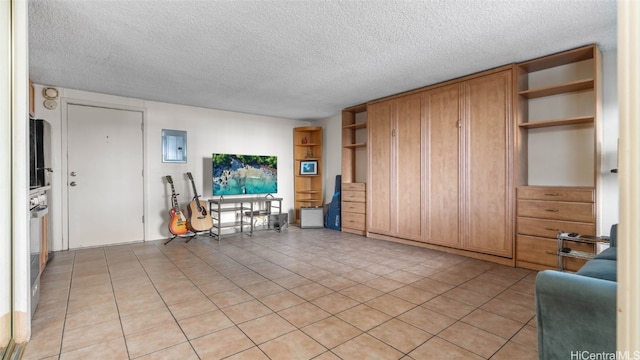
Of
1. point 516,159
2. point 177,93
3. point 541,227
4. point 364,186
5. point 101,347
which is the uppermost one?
point 177,93

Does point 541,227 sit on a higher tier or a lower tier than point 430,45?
lower

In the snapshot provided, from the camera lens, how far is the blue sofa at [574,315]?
1.12 meters

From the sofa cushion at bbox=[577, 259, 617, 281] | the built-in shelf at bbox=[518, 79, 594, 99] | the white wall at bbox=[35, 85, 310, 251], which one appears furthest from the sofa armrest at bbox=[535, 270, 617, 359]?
the white wall at bbox=[35, 85, 310, 251]

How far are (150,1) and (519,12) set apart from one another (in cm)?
284

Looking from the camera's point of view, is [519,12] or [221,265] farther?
[221,265]

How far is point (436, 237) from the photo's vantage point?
13.7 feet

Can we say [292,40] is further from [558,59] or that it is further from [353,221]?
[353,221]

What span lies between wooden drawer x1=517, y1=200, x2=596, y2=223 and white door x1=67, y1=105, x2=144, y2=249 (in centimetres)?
547

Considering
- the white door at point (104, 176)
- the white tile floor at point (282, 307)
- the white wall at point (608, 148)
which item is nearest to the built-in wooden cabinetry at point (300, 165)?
the white tile floor at point (282, 307)

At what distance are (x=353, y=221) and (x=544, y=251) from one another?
2.90 metres

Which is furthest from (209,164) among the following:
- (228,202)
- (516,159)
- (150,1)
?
(516,159)

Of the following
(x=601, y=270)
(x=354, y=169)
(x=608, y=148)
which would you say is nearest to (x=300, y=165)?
(x=354, y=169)

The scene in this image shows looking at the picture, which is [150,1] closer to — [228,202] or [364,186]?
[228,202]

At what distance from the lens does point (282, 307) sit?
2.38 m
